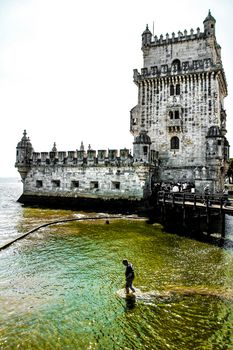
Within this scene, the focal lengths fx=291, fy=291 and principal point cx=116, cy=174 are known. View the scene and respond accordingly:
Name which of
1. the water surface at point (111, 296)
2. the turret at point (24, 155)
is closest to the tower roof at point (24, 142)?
the turret at point (24, 155)

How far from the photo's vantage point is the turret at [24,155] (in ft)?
117

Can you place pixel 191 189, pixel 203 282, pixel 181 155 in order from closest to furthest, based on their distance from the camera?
pixel 203 282 < pixel 191 189 < pixel 181 155

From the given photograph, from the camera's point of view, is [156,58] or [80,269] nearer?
[80,269]

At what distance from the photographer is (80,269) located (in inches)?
478

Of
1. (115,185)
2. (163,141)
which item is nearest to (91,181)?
(115,185)

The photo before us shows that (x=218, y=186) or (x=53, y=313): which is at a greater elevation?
(x=218, y=186)

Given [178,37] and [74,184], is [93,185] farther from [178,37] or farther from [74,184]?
[178,37]

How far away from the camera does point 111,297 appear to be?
9602mm

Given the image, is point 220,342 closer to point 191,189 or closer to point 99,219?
point 99,219

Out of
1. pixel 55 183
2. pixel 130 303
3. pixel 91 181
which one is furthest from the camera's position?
pixel 55 183

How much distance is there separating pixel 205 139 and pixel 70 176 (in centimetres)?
1545

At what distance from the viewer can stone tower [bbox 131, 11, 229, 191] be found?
97.0ft

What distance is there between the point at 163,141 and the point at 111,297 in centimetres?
2417

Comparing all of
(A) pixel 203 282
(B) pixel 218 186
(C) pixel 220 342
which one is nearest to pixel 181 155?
(B) pixel 218 186
